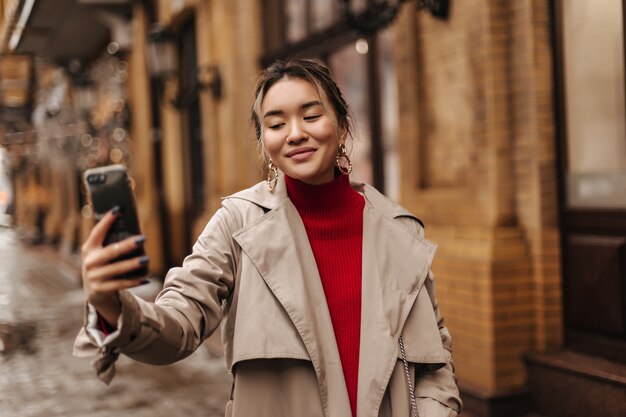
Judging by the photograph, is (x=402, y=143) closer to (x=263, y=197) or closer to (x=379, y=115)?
(x=379, y=115)

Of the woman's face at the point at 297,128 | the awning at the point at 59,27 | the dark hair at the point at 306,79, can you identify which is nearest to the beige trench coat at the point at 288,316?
the woman's face at the point at 297,128

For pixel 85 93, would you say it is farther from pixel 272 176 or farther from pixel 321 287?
pixel 321 287

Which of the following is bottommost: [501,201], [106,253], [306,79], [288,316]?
[288,316]

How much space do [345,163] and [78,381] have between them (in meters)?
5.19

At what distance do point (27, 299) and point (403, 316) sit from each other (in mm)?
11754

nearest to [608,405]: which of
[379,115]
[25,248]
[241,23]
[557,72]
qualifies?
[557,72]

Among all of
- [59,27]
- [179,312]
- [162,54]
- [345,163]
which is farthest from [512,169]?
[59,27]

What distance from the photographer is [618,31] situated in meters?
4.62

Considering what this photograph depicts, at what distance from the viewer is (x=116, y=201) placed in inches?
57.6

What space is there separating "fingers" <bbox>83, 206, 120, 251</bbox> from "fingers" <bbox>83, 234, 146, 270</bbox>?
0.5 inches

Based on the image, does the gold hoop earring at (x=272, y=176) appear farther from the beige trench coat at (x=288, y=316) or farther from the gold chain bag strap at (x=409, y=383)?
the gold chain bag strap at (x=409, y=383)

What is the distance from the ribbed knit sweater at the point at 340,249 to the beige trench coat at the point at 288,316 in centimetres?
3

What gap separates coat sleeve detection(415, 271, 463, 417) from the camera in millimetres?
2049

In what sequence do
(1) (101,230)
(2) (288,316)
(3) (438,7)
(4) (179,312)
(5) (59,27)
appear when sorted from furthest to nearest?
(5) (59,27)
(3) (438,7)
(2) (288,316)
(4) (179,312)
(1) (101,230)
